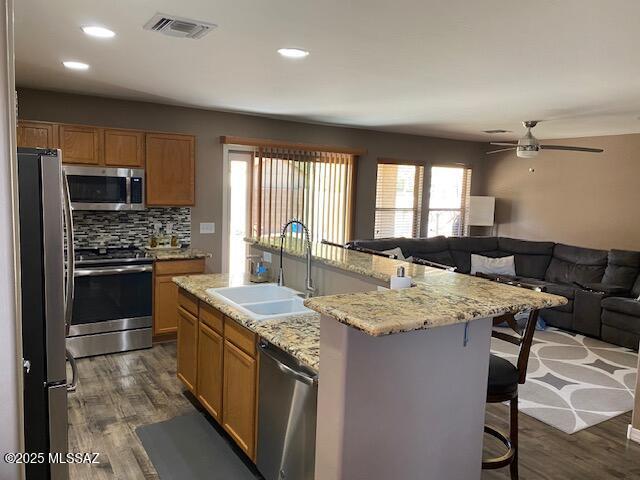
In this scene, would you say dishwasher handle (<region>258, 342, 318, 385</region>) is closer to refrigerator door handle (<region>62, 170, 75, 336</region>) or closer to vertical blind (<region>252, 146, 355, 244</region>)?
refrigerator door handle (<region>62, 170, 75, 336</region>)

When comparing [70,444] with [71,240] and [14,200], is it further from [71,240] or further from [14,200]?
[14,200]

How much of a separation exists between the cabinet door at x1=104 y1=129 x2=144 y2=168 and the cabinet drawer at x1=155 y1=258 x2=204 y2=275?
976 mm

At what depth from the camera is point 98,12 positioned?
2348 millimetres

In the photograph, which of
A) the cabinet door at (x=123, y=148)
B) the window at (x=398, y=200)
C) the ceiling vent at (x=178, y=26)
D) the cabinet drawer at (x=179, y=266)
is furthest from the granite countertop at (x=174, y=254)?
the window at (x=398, y=200)

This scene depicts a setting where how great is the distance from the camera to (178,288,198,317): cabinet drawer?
3.31 m

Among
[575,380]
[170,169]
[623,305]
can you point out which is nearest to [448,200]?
[623,305]

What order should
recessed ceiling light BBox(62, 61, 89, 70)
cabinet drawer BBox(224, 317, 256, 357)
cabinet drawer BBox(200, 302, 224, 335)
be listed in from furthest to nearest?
recessed ceiling light BBox(62, 61, 89, 70) → cabinet drawer BBox(200, 302, 224, 335) → cabinet drawer BBox(224, 317, 256, 357)

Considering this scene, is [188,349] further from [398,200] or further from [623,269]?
[623,269]

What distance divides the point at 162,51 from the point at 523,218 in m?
6.43

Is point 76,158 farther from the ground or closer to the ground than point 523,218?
farther from the ground

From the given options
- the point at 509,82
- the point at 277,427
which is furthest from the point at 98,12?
the point at 509,82

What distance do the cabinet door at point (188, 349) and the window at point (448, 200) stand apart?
16.5 feet

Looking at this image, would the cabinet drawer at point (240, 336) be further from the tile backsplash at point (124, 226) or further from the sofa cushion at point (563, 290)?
the sofa cushion at point (563, 290)

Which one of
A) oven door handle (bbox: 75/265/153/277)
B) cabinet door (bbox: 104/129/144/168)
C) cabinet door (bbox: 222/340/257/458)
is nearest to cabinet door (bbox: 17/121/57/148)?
cabinet door (bbox: 104/129/144/168)
